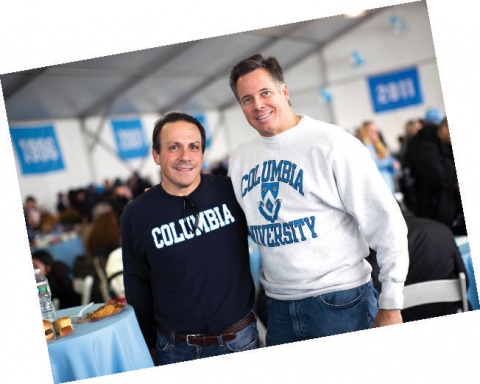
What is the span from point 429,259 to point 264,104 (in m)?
1.13

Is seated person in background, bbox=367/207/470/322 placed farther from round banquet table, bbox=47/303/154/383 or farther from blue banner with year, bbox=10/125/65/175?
blue banner with year, bbox=10/125/65/175

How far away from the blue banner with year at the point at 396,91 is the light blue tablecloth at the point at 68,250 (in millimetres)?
6360

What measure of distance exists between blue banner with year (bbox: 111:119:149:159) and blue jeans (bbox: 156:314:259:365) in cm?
900

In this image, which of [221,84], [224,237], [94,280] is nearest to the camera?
[224,237]

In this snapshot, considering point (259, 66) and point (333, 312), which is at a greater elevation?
point (259, 66)

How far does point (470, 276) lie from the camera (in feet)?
8.25

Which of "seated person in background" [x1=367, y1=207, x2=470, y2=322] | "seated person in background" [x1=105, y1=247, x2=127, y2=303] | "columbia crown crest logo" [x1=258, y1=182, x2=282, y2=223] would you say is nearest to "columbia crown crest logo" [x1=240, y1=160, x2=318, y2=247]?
"columbia crown crest logo" [x1=258, y1=182, x2=282, y2=223]

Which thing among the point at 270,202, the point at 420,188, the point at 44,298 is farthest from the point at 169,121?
the point at 420,188

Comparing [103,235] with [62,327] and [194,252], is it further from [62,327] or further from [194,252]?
[194,252]

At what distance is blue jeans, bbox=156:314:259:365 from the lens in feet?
6.27

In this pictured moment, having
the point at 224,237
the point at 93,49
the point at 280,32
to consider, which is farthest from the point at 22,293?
the point at 280,32

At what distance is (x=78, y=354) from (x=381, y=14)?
467 inches

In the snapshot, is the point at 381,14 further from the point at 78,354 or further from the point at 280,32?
the point at 78,354

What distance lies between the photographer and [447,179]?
408 cm
